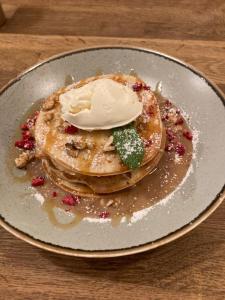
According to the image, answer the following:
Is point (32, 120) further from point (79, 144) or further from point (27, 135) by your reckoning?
point (79, 144)

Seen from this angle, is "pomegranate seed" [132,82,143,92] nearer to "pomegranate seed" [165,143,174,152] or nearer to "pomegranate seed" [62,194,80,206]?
"pomegranate seed" [165,143,174,152]

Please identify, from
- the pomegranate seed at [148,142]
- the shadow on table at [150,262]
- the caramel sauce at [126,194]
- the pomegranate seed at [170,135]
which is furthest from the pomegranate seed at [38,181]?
the pomegranate seed at [170,135]

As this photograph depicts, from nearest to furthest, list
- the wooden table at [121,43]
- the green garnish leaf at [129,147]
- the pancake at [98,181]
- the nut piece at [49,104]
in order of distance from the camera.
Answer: the wooden table at [121,43]
the green garnish leaf at [129,147]
the pancake at [98,181]
the nut piece at [49,104]

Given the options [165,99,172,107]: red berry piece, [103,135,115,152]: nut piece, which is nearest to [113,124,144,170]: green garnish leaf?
[103,135,115,152]: nut piece

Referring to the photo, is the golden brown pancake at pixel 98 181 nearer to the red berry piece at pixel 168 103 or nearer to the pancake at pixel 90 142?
the pancake at pixel 90 142

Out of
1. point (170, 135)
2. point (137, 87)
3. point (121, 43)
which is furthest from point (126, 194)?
point (121, 43)

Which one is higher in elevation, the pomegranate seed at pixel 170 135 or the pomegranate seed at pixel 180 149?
the pomegranate seed at pixel 170 135

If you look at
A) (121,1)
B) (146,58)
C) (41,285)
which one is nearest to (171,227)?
(41,285)
